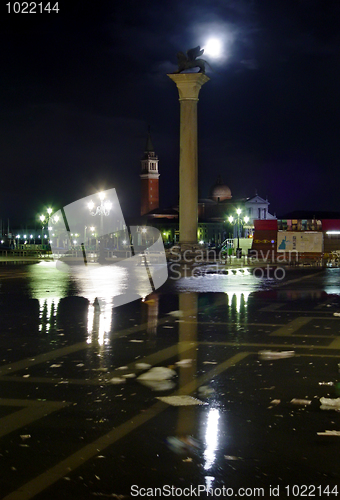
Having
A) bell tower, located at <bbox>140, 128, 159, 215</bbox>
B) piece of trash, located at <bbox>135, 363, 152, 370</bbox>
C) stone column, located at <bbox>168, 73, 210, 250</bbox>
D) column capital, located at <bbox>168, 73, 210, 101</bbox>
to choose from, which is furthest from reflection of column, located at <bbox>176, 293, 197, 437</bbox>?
bell tower, located at <bbox>140, 128, 159, 215</bbox>

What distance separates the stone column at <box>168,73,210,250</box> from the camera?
47406 mm

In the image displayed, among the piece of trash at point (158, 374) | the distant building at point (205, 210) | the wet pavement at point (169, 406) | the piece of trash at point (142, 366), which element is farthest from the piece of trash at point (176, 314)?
the distant building at point (205, 210)

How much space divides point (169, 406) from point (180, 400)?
0.30 meters

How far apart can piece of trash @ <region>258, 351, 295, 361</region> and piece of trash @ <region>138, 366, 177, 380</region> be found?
1736 millimetres

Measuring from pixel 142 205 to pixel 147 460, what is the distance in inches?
6897

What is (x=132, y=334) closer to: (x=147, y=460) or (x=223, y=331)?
(x=223, y=331)

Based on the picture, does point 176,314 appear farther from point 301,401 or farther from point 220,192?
point 220,192

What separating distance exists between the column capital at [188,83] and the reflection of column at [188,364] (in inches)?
1202

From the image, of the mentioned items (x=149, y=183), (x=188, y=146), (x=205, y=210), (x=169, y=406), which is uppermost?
(x=149, y=183)

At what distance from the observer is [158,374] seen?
8.87 metres

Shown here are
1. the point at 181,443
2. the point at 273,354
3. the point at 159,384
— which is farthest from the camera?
the point at 273,354

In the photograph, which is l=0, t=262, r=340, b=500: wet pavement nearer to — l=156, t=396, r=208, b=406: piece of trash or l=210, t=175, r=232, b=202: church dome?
l=156, t=396, r=208, b=406: piece of trash

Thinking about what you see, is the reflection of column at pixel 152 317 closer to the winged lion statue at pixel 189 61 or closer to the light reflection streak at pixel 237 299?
the light reflection streak at pixel 237 299

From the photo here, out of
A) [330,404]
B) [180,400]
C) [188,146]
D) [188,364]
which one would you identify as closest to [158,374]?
[188,364]
